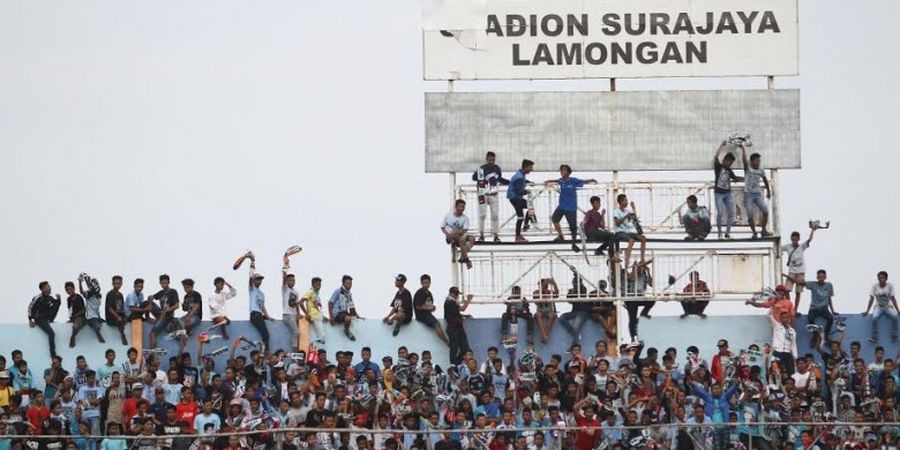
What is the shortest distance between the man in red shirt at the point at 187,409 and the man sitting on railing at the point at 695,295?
31.7 feet

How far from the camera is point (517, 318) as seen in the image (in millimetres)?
46562

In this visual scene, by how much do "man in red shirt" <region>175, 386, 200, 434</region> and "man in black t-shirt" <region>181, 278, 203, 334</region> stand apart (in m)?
3.89

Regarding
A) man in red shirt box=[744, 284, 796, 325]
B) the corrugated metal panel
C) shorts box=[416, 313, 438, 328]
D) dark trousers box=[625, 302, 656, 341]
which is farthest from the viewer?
the corrugated metal panel

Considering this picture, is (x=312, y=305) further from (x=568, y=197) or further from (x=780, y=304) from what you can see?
(x=780, y=304)

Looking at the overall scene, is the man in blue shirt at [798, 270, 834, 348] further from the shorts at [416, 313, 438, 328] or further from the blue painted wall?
the shorts at [416, 313, 438, 328]

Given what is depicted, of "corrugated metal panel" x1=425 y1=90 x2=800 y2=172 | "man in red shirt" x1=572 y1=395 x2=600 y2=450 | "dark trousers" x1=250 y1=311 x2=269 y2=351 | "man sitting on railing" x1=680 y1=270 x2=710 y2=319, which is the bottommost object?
"man in red shirt" x1=572 y1=395 x2=600 y2=450

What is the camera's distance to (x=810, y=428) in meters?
40.0

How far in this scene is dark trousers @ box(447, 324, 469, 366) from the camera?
151 feet

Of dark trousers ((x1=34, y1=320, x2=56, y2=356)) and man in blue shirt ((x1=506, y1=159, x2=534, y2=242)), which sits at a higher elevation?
man in blue shirt ((x1=506, y1=159, x2=534, y2=242))

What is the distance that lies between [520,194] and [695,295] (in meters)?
3.46

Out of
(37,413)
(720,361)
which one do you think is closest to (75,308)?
(37,413)

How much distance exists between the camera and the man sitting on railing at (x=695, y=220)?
47.1 metres

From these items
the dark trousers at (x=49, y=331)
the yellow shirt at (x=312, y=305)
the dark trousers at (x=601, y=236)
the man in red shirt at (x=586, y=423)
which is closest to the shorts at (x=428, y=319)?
the yellow shirt at (x=312, y=305)

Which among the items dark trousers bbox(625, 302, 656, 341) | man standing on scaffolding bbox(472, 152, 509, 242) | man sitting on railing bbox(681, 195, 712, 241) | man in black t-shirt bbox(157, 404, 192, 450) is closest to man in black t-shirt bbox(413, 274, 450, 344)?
man standing on scaffolding bbox(472, 152, 509, 242)
